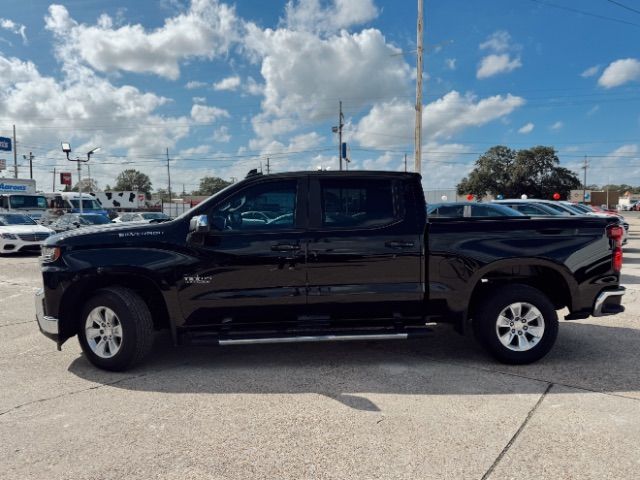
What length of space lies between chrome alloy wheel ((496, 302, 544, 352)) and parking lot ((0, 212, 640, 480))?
25 cm

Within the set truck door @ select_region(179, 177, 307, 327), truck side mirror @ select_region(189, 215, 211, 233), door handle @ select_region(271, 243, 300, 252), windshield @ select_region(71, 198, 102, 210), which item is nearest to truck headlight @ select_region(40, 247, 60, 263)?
truck door @ select_region(179, 177, 307, 327)

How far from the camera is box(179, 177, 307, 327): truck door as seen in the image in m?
4.36

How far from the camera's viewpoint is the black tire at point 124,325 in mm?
4332

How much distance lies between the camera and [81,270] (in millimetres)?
4371

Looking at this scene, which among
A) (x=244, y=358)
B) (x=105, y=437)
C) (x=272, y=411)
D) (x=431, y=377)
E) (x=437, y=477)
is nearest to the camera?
(x=437, y=477)

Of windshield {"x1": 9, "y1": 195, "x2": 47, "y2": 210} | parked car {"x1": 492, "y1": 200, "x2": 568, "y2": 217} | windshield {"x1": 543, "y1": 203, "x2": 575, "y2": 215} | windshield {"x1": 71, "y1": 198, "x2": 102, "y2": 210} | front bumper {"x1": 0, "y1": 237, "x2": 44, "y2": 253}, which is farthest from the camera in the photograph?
windshield {"x1": 71, "y1": 198, "x2": 102, "y2": 210}

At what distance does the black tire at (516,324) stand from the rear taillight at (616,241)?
2.50ft

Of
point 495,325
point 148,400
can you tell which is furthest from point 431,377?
point 148,400

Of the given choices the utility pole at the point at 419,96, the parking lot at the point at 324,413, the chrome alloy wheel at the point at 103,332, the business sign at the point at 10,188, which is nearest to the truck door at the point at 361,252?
the parking lot at the point at 324,413

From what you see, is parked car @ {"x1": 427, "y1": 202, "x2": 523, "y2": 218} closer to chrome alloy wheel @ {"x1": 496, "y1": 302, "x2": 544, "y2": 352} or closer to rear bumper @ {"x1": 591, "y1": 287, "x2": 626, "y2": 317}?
rear bumper @ {"x1": 591, "y1": 287, "x2": 626, "y2": 317}

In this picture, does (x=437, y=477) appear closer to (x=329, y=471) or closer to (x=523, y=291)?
(x=329, y=471)

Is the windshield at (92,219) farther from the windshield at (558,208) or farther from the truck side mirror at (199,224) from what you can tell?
the truck side mirror at (199,224)

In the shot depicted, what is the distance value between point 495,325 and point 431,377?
0.83m

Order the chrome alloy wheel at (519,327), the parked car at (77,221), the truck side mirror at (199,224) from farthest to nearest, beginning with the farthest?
1. the parked car at (77,221)
2. the chrome alloy wheel at (519,327)
3. the truck side mirror at (199,224)
